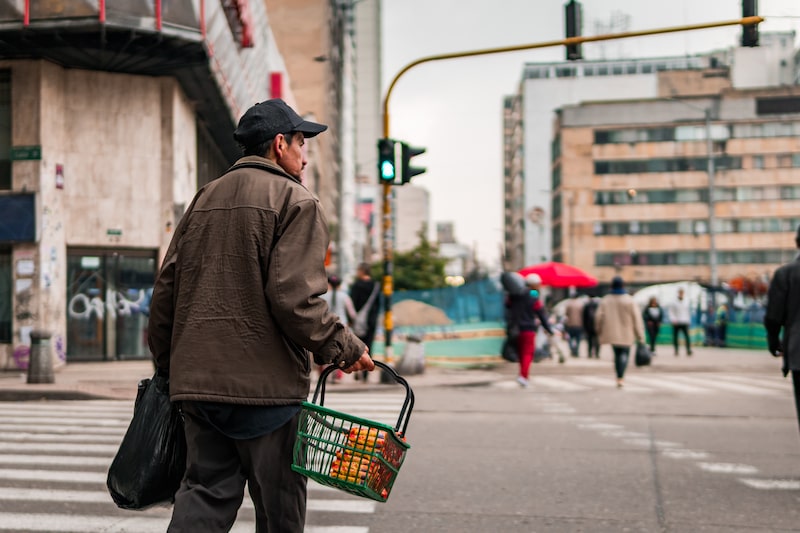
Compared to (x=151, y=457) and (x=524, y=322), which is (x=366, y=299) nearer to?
(x=524, y=322)

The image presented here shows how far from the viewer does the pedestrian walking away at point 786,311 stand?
22.0ft

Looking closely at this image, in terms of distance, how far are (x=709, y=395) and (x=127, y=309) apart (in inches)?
475

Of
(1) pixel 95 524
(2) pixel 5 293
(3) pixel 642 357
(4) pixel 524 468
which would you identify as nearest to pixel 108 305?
(2) pixel 5 293

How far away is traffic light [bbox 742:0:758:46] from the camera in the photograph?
44.5 ft

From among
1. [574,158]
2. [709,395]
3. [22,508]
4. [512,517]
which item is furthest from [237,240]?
[574,158]

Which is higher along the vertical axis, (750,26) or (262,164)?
(750,26)

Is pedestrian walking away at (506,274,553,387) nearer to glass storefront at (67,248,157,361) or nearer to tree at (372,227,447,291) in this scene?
glass storefront at (67,248,157,361)

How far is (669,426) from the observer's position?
32.8ft

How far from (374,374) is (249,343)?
48.9ft

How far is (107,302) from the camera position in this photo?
1970 centimetres

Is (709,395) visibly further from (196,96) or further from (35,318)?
(196,96)

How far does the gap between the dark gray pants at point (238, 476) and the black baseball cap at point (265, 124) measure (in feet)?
3.20

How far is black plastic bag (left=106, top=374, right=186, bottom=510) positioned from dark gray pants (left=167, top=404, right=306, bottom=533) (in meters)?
0.12

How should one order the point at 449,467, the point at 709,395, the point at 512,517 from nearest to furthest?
the point at 512,517 → the point at 449,467 → the point at 709,395
